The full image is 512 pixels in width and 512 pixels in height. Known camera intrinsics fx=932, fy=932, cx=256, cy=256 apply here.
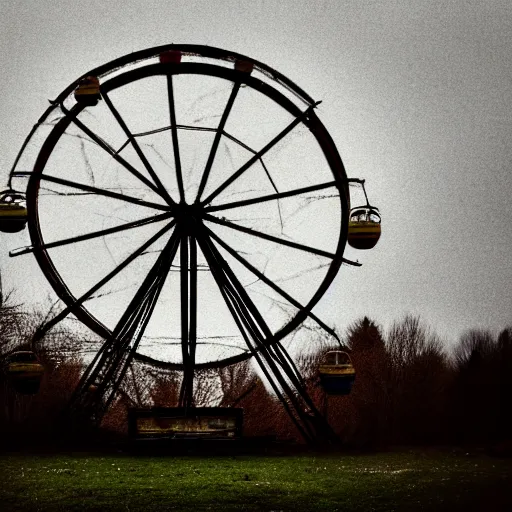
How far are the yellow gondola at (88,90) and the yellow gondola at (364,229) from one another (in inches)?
213

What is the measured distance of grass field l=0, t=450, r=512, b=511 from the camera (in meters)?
12.0

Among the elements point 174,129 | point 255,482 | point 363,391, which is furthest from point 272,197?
point 363,391

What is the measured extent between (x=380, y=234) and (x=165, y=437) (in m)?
5.52

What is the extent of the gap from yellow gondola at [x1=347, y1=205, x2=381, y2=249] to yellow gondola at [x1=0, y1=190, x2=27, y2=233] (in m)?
6.10

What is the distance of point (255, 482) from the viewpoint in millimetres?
14008

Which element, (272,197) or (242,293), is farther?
(272,197)

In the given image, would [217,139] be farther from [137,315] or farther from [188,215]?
[137,315]

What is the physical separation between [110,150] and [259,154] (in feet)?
9.69

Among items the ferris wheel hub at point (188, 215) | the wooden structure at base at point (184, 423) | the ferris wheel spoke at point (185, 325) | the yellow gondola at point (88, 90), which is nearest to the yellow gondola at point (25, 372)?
the wooden structure at base at point (184, 423)

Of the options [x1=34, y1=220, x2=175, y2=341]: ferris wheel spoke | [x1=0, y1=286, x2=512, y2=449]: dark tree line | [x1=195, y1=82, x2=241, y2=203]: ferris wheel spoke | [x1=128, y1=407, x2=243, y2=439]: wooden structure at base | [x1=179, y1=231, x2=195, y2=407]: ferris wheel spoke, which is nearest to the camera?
[x1=128, y1=407, x2=243, y2=439]: wooden structure at base

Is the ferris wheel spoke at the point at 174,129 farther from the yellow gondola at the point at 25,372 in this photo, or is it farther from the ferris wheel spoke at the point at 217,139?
the yellow gondola at the point at 25,372

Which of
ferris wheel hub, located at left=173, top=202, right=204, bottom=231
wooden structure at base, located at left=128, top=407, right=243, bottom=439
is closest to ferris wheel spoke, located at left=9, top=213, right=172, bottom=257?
ferris wheel hub, located at left=173, top=202, right=204, bottom=231

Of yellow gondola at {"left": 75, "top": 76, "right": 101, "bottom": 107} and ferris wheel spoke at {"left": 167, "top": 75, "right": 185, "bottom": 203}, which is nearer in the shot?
yellow gondola at {"left": 75, "top": 76, "right": 101, "bottom": 107}

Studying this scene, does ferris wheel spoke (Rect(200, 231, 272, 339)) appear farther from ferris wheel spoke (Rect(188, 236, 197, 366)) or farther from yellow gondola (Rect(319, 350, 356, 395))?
yellow gondola (Rect(319, 350, 356, 395))
